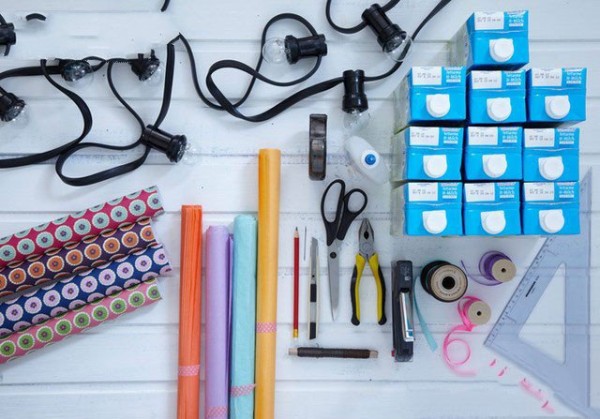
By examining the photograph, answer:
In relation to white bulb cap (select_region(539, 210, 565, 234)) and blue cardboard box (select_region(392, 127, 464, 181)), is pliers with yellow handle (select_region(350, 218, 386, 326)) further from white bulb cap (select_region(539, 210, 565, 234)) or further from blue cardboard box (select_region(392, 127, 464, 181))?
white bulb cap (select_region(539, 210, 565, 234))

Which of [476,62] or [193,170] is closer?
[476,62]

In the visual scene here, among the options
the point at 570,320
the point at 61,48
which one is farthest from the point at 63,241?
the point at 570,320

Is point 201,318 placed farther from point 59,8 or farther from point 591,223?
point 591,223

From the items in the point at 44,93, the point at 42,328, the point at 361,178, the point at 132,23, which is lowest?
the point at 42,328

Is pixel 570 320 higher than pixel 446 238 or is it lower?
lower

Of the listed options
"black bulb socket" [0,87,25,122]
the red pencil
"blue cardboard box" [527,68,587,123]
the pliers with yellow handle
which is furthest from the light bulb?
"blue cardboard box" [527,68,587,123]

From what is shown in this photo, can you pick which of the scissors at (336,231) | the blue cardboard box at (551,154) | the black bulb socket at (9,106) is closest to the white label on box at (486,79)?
the blue cardboard box at (551,154)

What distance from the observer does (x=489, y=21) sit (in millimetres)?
894

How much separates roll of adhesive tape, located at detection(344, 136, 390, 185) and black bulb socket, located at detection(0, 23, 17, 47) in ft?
2.43

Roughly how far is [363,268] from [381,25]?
51 cm

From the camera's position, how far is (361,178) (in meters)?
1.08

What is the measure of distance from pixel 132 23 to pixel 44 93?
24 centimetres

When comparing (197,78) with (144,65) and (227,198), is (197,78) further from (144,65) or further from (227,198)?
(227,198)

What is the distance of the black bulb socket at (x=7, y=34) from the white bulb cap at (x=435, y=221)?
92cm
